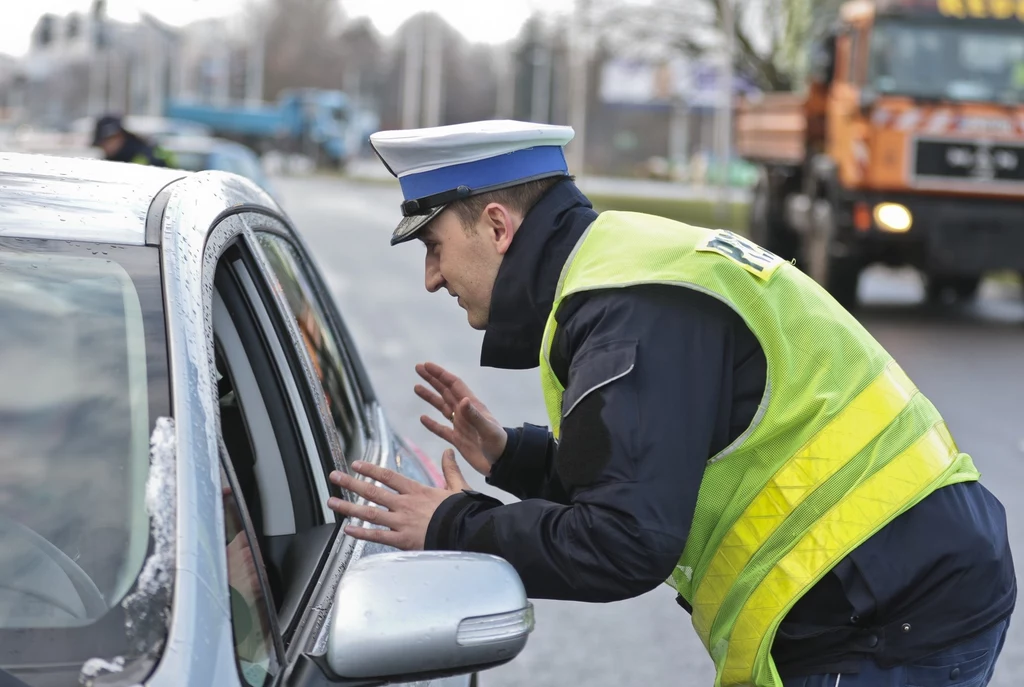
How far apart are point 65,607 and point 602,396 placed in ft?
2.38

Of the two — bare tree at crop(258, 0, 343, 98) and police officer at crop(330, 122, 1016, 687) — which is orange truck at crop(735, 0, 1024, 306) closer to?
police officer at crop(330, 122, 1016, 687)

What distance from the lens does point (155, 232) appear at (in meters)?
2.20

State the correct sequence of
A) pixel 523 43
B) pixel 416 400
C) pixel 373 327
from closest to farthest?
pixel 416 400
pixel 373 327
pixel 523 43

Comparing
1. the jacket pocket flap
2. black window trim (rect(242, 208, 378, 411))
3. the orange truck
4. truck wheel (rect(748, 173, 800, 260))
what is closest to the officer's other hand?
the jacket pocket flap

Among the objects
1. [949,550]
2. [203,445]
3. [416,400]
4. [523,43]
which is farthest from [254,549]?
[523,43]

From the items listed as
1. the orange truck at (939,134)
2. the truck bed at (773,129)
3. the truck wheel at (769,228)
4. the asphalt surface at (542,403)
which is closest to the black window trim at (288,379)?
the asphalt surface at (542,403)

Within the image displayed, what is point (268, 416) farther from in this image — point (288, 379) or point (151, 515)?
point (151, 515)

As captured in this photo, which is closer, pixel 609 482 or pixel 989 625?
pixel 609 482

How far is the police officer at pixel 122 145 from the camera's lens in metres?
10.1

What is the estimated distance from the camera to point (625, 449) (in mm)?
1923

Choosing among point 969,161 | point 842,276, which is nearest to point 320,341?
point 969,161

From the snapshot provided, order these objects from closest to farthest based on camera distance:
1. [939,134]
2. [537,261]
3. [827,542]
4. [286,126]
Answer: [827,542] < [537,261] < [939,134] < [286,126]

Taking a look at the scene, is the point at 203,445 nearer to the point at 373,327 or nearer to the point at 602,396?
the point at 602,396

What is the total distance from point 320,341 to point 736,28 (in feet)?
92.9
